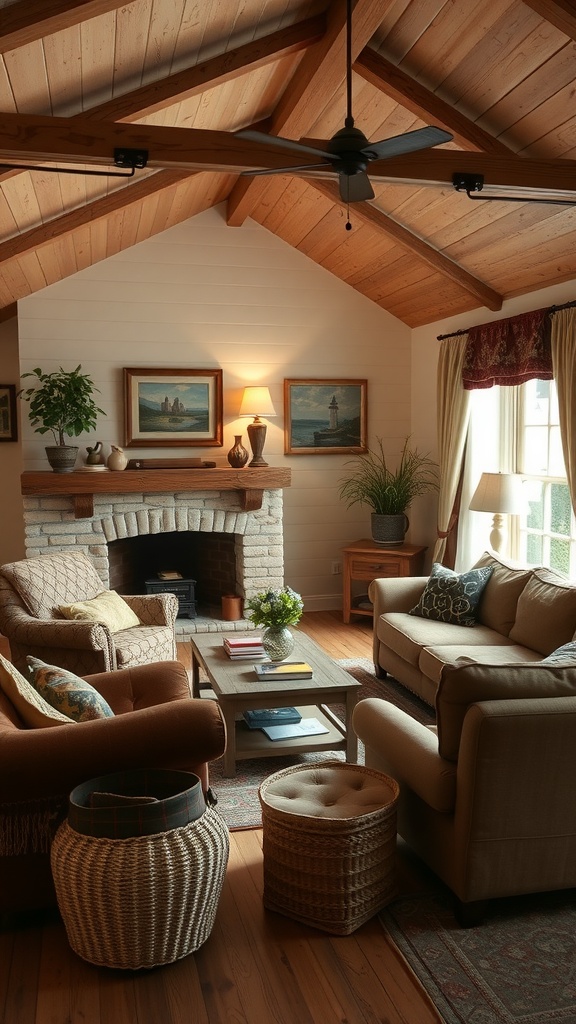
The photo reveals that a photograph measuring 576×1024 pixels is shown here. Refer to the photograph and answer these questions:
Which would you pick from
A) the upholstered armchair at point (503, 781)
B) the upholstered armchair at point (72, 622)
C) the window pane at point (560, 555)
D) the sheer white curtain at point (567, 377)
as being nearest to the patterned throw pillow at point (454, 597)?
the window pane at point (560, 555)

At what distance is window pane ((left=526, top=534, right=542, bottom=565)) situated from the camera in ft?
19.2

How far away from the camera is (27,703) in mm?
2781

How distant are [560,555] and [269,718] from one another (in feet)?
8.34

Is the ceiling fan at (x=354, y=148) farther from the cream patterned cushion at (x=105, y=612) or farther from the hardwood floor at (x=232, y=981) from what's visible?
the hardwood floor at (x=232, y=981)

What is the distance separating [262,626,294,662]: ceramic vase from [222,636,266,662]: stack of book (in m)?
0.16

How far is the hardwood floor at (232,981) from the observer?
229 centimetres

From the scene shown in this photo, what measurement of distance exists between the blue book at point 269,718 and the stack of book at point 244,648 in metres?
0.28

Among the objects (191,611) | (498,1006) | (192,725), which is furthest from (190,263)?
(498,1006)

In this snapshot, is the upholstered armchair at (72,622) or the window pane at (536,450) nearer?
the upholstered armchair at (72,622)

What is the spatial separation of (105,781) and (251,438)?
4481mm

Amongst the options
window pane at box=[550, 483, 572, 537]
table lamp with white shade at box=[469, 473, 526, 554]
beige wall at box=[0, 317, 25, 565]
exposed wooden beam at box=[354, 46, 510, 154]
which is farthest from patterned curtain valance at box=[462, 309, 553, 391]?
beige wall at box=[0, 317, 25, 565]

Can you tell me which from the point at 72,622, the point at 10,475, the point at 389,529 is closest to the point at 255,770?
the point at 72,622

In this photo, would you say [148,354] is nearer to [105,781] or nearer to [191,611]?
[191,611]

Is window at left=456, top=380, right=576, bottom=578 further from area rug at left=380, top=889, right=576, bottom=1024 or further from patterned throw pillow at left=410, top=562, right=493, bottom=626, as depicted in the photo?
area rug at left=380, top=889, right=576, bottom=1024
